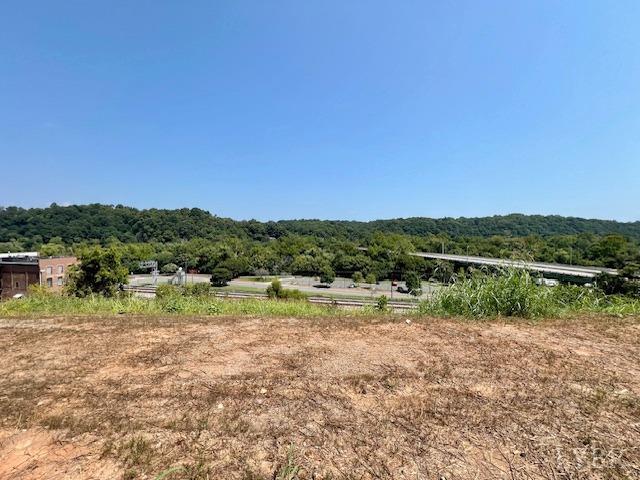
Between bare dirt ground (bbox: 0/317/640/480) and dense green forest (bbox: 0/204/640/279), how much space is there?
1272 inches

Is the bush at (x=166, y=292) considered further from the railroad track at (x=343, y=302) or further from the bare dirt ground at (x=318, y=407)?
the bare dirt ground at (x=318, y=407)

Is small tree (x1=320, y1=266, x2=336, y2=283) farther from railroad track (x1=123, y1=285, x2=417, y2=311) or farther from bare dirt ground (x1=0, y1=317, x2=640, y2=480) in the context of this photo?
bare dirt ground (x1=0, y1=317, x2=640, y2=480)

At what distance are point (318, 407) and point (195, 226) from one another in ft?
269

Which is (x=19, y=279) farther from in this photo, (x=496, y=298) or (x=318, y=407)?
(x=318, y=407)

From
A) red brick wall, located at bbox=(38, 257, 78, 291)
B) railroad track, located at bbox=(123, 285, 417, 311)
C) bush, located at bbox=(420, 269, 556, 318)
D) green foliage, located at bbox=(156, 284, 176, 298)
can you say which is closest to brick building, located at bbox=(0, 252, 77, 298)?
red brick wall, located at bbox=(38, 257, 78, 291)

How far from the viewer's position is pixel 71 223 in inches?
2825

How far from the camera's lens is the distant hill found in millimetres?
70688

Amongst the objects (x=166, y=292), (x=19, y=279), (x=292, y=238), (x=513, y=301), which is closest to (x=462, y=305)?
(x=513, y=301)

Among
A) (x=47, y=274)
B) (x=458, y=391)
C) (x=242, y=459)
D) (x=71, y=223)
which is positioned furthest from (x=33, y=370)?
(x=71, y=223)

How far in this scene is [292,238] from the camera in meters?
69.4

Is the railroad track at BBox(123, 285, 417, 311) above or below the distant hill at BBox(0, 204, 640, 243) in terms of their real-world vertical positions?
below

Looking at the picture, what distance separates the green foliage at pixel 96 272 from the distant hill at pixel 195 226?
57.4 m

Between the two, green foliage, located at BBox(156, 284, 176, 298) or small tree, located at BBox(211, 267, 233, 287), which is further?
small tree, located at BBox(211, 267, 233, 287)

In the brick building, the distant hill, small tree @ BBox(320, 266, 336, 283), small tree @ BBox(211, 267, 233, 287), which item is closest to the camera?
the brick building
